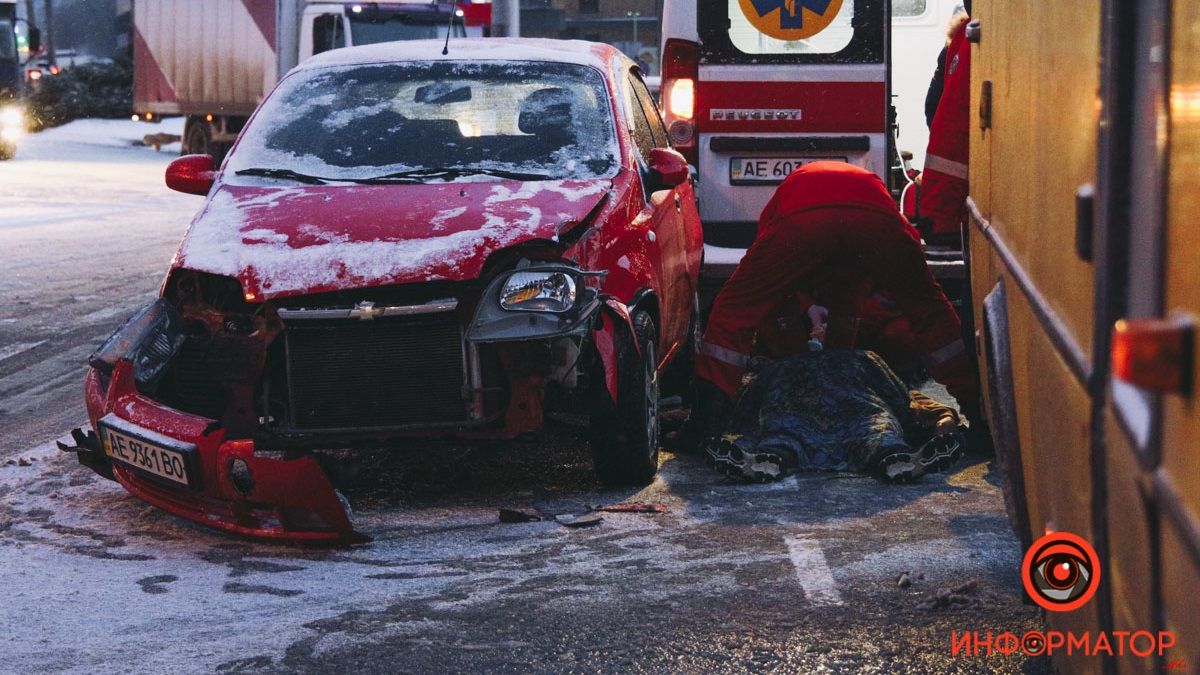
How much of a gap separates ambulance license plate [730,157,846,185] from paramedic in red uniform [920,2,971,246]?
1.65 m

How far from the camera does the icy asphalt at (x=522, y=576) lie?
4375 millimetres

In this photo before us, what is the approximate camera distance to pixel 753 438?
6.87 meters

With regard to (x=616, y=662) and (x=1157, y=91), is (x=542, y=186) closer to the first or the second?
(x=616, y=662)

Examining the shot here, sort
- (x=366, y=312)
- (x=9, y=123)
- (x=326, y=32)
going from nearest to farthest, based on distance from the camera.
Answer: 1. (x=366, y=312)
2. (x=326, y=32)
3. (x=9, y=123)

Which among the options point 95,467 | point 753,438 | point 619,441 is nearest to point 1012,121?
point 619,441

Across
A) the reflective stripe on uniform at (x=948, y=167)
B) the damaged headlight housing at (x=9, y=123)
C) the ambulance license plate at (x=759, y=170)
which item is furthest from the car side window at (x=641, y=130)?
the damaged headlight housing at (x=9, y=123)

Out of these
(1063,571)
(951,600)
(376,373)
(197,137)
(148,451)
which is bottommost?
(197,137)

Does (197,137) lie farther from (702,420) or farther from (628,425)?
(628,425)

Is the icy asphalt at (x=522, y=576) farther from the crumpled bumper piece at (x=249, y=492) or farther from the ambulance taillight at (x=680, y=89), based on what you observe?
the ambulance taillight at (x=680, y=89)

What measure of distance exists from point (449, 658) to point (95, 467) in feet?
7.26

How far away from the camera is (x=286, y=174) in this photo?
684cm

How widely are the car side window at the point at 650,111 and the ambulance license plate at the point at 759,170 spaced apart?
1.48 metres

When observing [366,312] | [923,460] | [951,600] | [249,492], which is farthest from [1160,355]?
[923,460]

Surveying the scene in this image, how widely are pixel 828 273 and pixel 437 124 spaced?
1771 mm
